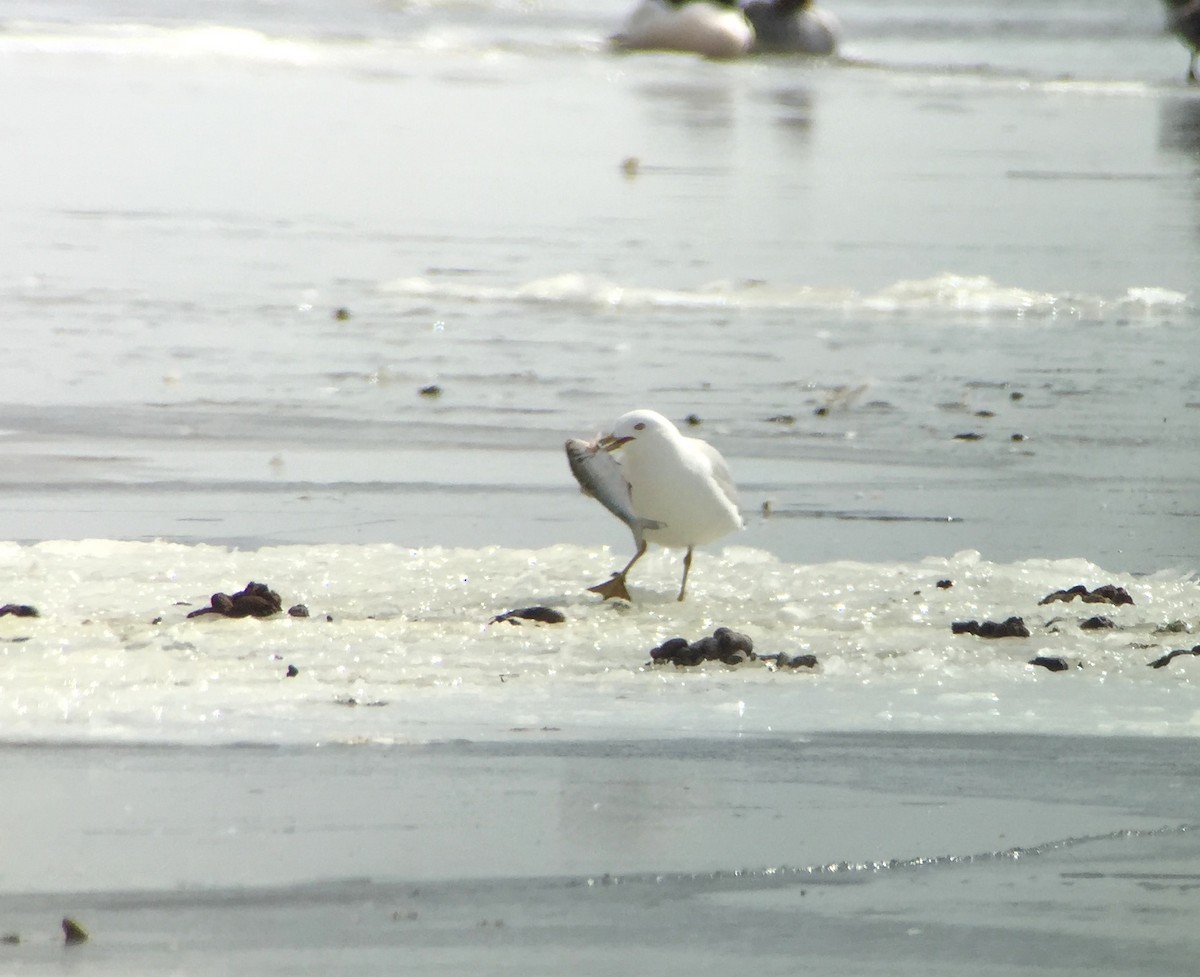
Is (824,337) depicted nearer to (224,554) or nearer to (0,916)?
(224,554)

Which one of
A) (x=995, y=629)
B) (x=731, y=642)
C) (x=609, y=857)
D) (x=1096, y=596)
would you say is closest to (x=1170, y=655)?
(x=995, y=629)

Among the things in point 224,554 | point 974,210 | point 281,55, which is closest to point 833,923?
point 224,554

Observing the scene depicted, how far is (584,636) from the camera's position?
506 cm

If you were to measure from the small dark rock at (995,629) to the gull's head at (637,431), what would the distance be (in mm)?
896

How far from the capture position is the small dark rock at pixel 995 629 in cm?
509

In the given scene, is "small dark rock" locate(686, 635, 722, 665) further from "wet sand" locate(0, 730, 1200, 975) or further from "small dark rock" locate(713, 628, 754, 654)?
"wet sand" locate(0, 730, 1200, 975)

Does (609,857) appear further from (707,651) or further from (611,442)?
(611,442)

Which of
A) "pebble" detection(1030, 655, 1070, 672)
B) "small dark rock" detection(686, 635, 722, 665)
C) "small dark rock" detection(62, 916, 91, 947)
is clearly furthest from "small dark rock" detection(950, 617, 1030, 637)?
"small dark rock" detection(62, 916, 91, 947)

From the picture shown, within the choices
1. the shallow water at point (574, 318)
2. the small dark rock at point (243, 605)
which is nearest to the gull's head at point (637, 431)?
the shallow water at point (574, 318)

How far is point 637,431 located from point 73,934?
275 centimetres

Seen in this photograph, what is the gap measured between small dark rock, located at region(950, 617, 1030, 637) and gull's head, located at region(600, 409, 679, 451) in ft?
2.94

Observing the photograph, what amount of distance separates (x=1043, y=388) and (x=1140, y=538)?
2414 mm

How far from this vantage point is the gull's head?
5.54 meters

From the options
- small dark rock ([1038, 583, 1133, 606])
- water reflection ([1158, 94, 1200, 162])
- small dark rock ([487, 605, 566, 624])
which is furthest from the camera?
water reflection ([1158, 94, 1200, 162])
